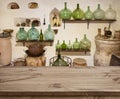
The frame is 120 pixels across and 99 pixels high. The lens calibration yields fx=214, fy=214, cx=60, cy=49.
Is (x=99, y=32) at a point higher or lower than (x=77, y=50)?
higher

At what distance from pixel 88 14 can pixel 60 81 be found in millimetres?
2996

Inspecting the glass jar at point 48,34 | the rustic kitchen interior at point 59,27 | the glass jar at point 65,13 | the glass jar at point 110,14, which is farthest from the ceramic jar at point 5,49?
the glass jar at point 110,14

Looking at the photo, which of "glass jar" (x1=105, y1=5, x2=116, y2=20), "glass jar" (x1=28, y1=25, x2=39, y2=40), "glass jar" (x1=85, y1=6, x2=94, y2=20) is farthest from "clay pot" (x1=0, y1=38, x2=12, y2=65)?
"glass jar" (x1=105, y1=5, x2=116, y2=20)

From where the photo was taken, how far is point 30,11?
3.85 meters

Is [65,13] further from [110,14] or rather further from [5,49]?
[5,49]

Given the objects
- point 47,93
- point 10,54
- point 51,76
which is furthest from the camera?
point 10,54

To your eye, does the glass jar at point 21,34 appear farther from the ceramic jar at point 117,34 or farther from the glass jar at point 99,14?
the ceramic jar at point 117,34

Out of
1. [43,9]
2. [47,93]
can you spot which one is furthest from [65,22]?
[47,93]

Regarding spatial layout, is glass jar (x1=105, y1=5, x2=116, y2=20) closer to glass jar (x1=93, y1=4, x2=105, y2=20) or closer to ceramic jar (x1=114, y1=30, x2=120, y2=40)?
glass jar (x1=93, y1=4, x2=105, y2=20)

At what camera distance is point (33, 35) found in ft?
12.2

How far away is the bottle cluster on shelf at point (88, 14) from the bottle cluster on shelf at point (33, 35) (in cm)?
37

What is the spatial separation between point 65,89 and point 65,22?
3.13 m

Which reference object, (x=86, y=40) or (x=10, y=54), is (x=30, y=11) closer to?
(x=10, y=54)

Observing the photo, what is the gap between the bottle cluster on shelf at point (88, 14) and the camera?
12.3 feet
